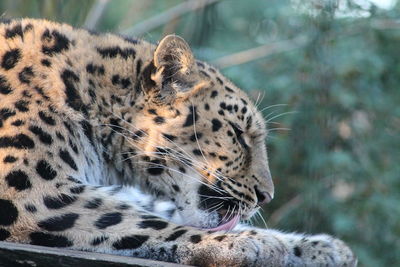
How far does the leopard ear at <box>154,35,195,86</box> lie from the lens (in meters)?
4.04

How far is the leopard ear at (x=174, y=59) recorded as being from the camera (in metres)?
4.04

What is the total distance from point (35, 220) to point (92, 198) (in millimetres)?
291

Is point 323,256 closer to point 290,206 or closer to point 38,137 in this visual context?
point 38,137

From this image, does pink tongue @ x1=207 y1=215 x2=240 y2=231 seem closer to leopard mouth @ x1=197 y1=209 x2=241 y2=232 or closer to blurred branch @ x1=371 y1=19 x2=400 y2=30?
leopard mouth @ x1=197 y1=209 x2=241 y2=232

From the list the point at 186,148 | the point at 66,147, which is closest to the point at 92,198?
the point at 66,147

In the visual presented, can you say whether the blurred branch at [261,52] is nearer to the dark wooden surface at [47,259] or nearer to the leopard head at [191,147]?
the leopard head at [191,147]

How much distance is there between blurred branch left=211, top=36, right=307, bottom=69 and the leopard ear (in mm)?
4984

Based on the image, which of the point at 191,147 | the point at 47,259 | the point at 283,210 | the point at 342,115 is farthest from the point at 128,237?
the point at 283,210

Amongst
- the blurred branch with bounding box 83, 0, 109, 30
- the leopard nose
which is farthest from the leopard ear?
the blurred branch with bounding box 83, 0, 109, 30

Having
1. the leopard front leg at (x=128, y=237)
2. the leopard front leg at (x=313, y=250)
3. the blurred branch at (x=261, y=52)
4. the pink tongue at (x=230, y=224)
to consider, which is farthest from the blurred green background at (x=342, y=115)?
the leopard front leg at (x=128, y=237)

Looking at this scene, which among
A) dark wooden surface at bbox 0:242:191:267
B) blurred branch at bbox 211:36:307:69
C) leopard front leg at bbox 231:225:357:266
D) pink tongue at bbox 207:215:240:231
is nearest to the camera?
dark wooden surface at bbox 0:242:191:267

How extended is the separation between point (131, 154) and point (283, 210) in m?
5.71

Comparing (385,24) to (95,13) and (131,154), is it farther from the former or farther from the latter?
(131,154)

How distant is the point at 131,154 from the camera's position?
4.00 m
